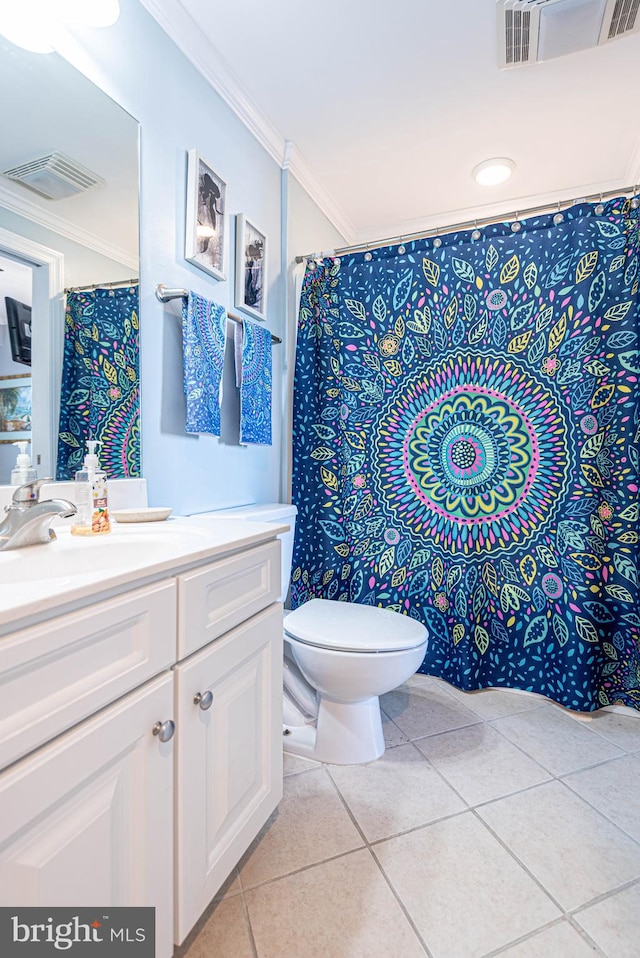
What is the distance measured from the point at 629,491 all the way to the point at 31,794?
1861 millimetres

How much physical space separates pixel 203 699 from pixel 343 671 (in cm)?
64

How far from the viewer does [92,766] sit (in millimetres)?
614

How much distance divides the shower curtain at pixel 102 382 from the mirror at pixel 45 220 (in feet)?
0.09

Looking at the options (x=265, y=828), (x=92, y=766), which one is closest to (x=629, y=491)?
(x=265, y=828)

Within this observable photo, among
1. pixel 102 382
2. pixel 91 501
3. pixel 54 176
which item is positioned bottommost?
pixel 91 501

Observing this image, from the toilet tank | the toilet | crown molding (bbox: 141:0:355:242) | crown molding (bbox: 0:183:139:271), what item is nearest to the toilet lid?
the toilet

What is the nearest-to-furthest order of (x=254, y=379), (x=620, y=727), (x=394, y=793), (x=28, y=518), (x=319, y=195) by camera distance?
(x=28, y=518) → (x=394, y=793) → (x=620, y=727) → (x=254, y=379) → (x=319, y=195)

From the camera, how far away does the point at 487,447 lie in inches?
74.0

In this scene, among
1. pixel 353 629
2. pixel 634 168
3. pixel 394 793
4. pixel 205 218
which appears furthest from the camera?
pixel 634 168

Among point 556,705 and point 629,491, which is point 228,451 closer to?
point 629,491

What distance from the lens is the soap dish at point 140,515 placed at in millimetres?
1156

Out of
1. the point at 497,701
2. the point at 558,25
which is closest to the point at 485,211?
the point at 558,25

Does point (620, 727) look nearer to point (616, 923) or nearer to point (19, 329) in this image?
point (616, 923)

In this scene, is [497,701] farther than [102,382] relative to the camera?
Yes
